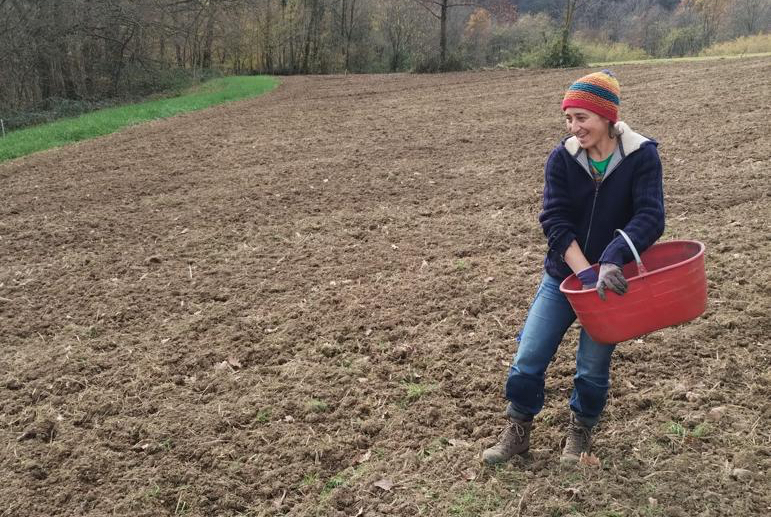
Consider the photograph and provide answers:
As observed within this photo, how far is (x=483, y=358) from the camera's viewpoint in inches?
161

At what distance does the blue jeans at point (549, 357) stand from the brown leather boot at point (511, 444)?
14cm

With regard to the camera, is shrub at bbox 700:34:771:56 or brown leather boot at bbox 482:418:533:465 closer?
brown leather boot at bbox 482:418:533:465

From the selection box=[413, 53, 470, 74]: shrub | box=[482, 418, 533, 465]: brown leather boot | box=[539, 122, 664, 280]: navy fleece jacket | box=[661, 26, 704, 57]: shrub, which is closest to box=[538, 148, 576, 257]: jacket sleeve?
box=[539, 122, 664, 280]: navy fleece jacket

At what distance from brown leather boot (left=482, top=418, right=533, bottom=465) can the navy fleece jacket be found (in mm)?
809

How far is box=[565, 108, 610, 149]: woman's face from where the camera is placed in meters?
2.52

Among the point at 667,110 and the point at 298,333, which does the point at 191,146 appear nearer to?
the point at 298,333

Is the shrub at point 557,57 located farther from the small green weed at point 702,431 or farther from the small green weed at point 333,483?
the small green weed at point 333,483

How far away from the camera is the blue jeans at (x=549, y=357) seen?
8.98 feet

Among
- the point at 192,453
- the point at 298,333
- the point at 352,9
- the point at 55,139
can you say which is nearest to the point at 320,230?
the point at 298,333

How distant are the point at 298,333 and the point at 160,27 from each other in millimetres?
23628

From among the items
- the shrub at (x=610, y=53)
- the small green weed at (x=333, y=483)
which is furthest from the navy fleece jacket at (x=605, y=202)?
the shrub at (x=610, y=53)

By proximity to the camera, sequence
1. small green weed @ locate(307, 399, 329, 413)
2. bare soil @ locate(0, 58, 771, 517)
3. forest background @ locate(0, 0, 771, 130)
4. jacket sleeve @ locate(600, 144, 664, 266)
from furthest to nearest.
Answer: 1. forest background @ locate(0, 0, 771, 130)
2. small green weed @ locate(307, 399, 329, 413)
3. bare soil @ locate(0, 58, 771, 517)
4. jacket sleeve @ locate(600, 144, 664, 266)

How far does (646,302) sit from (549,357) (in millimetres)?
563

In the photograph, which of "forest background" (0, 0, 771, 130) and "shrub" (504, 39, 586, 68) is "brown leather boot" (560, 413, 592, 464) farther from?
"shrub" (504, 39, 586, 68)
